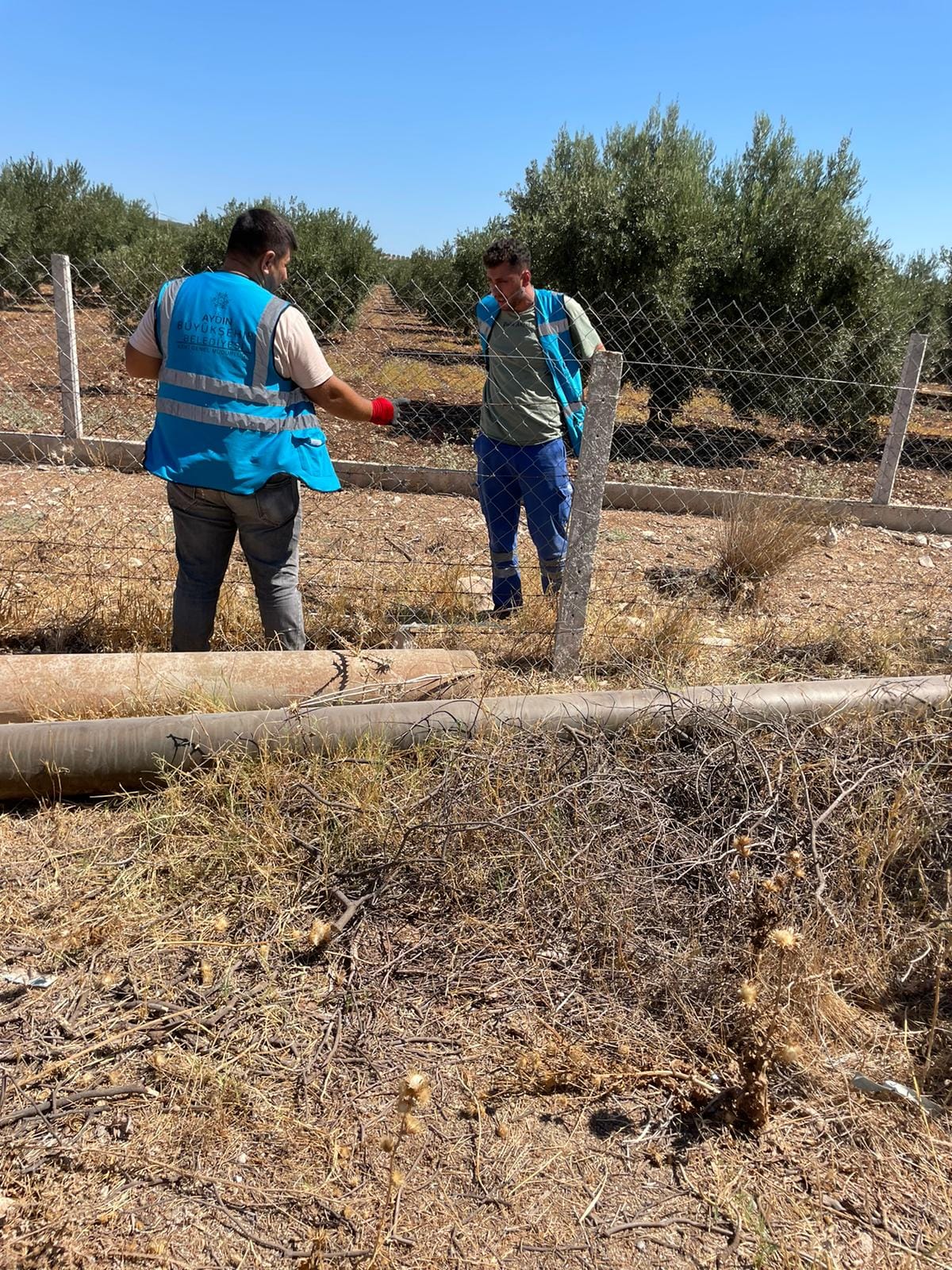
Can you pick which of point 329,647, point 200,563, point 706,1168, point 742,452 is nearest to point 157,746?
point 200,563

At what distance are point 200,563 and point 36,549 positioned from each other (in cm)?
240

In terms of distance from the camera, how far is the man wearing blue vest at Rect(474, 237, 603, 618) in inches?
158

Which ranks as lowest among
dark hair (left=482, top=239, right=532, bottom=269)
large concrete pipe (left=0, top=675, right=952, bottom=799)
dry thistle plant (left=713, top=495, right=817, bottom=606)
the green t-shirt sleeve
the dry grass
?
A: the dry grass

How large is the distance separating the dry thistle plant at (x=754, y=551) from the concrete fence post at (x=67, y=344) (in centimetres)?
530

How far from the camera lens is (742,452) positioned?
415 inches

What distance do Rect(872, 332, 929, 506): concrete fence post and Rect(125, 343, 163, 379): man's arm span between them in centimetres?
603

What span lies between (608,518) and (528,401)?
360 centimetres

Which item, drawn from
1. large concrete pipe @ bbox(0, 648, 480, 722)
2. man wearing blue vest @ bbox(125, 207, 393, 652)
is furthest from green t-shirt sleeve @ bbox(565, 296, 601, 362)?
large concrete pipe @ bbox(0, 648, 480, 722)

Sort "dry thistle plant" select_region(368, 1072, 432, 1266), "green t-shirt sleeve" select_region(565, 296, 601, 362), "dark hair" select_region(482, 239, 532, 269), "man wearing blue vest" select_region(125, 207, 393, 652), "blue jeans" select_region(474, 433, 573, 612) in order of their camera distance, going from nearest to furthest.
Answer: "dry thistle plant" select_region(368, 1072, 432, 1266) → "man wearing blue vest" select_region(125, 207, 393, 652) → "dark hair" select_region(482, 239, 532, 269) → "green t-shirt sleeve" select_region(565, 296, 601, 362) → "blue jeans" select_region(474, 433, 573, 612)

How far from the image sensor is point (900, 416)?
7.27 meters

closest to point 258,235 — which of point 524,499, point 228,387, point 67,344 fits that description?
point 228,387

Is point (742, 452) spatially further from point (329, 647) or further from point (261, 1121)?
point (261, 1121)

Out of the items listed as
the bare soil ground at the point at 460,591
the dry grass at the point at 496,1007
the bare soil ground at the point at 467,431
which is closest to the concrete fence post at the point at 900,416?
the bare soil ground at the point at 460,591

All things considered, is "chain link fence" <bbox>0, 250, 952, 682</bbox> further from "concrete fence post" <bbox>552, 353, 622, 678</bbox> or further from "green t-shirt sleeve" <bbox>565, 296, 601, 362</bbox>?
"green t-shirt sleeve" <bbox>565, 296, 601, 362</bbox>
